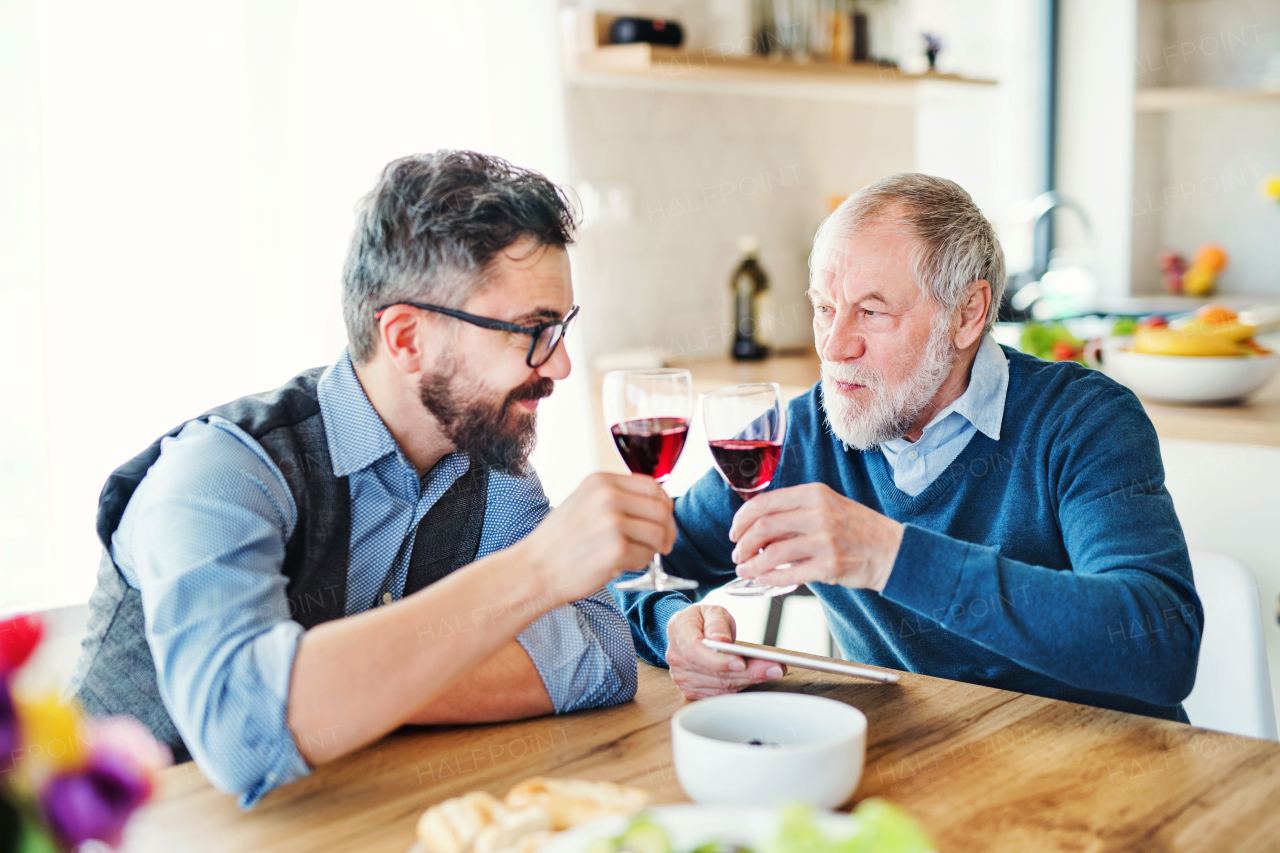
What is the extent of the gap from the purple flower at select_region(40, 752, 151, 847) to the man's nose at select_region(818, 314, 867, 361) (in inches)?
47.7

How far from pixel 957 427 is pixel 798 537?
55cm

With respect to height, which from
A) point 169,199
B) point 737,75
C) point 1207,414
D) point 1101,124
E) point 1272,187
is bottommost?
point 1207,414

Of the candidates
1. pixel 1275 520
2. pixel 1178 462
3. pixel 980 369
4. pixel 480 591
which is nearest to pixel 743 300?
pixel 1178 462

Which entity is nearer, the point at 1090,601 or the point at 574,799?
the point at 574,799

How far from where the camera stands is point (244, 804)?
36.8 inches

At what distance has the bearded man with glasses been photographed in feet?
3.08

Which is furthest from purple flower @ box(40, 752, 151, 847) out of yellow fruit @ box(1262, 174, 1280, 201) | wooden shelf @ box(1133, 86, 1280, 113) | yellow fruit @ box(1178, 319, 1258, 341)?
yellow fruit @ box(1262, 174, 1280, 201)

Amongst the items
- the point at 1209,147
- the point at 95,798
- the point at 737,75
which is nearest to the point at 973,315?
the point at 95,798

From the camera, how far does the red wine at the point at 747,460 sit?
113 cm

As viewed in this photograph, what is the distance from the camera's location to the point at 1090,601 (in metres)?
1.17

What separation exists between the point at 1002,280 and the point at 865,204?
0.27 m

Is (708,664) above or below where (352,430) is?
below

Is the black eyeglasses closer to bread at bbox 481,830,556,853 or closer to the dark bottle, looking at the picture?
bread at bbox 481,830,556,853

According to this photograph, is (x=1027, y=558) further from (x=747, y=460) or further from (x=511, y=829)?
(x=511, y=829)
